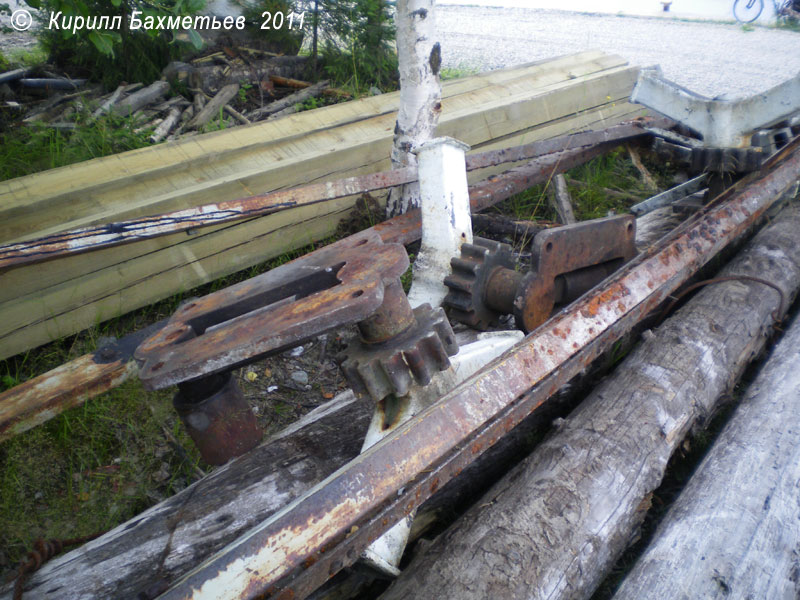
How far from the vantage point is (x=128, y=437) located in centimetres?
247

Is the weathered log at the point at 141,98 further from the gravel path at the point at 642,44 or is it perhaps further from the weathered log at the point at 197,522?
the gravel path at the point at 642,44

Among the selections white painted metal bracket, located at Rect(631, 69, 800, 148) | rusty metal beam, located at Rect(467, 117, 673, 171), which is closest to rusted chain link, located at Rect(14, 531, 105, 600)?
rusty metal beam, located at Rect(467, 117, 673, 171)

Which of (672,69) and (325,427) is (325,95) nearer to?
(325,427)

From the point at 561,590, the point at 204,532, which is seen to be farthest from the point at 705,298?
the point at 204,532

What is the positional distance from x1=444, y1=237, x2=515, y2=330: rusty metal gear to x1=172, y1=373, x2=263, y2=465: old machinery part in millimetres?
950

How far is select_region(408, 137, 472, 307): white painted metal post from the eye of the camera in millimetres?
2439

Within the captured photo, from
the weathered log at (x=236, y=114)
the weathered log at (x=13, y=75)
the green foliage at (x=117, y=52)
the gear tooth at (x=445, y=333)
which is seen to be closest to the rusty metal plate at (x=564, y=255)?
the gear tooth at (x=445, y=333)

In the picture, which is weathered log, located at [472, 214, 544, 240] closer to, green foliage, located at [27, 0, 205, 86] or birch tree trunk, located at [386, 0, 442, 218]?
birch tree trunk, located at [386, 0, 442, 218]

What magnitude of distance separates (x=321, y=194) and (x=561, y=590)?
1.77 m

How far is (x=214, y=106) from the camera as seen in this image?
14.9 feet

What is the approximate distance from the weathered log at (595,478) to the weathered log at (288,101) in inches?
138

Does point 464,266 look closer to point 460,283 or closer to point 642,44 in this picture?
point 460,283

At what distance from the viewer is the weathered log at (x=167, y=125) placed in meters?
4.05

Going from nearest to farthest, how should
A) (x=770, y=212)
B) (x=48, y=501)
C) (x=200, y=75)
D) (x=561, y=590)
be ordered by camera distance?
(x=561, y=590) → (x=48, y=501) → (x=770, y=212) → (x=200, y=75)
